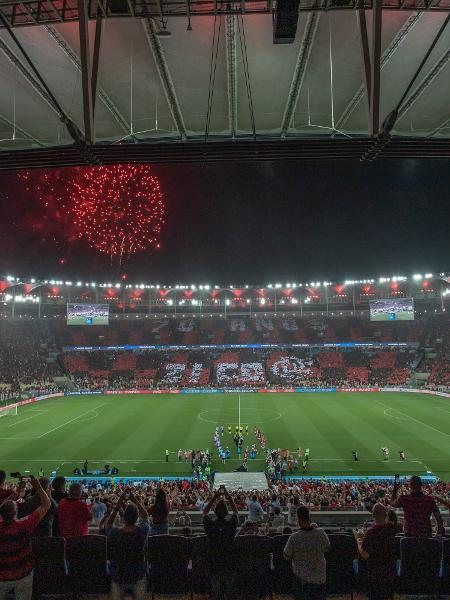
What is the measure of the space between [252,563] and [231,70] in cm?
839

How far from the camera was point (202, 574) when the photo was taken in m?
6.23

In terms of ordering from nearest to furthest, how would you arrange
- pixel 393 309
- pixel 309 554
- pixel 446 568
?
pixel 309 554 → pixel 446 568 → pixel 393 309

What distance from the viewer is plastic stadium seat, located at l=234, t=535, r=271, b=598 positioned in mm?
5863

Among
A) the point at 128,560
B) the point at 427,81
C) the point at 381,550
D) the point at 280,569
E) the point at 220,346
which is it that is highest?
the point at 427,81

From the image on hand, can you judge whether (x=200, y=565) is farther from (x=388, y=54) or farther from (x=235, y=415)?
(x=235, y=415)

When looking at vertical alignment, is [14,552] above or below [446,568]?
above

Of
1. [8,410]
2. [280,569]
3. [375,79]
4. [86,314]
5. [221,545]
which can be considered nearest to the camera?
[221,545]

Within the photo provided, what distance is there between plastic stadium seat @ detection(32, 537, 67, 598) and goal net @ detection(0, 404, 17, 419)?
4082cm

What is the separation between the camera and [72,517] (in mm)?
6297

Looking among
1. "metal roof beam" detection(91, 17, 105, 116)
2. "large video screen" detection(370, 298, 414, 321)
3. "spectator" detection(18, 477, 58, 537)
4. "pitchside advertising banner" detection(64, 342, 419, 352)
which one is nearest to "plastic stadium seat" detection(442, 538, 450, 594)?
"spectator" detection(18, 477, 58, 537)

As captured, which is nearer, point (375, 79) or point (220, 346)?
point (375, 79)

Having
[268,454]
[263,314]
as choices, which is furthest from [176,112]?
[263,314]

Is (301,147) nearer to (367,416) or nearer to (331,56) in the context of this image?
(331,56)

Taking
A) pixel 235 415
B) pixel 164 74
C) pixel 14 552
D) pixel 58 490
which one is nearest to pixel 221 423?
pixel 235 415
